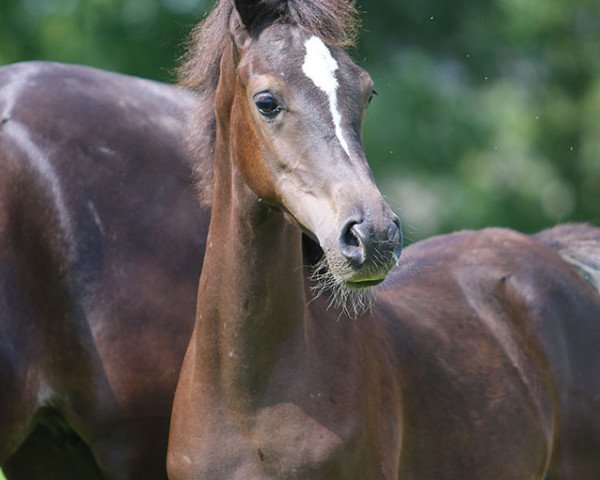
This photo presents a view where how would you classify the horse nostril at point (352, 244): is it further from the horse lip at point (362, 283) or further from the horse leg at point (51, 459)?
the horse leg at point (51, 459)

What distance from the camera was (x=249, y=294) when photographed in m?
4.48

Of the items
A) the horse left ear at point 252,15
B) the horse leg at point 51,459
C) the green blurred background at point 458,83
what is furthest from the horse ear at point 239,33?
the green blurred background at point 458,83

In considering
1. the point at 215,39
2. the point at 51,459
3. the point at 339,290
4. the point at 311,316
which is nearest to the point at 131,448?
the point at 51,459

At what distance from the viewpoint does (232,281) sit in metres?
4.51

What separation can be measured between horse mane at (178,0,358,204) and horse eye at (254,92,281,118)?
253 mm

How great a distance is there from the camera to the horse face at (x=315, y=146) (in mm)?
3922

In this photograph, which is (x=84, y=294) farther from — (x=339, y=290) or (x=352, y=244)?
(x=352, y=244)

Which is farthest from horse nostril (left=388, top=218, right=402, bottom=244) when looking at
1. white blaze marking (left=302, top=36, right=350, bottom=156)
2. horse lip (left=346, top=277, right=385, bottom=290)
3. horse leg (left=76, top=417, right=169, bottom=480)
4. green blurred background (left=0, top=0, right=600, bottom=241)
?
green blurred background (left=0, top=0, right=600, bottom=241)

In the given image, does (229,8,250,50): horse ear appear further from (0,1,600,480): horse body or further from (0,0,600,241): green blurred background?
(0,0,600,241): green blurred background

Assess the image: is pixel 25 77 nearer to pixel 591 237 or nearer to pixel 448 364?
pixel 448 364

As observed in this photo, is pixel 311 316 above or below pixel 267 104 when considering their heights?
below

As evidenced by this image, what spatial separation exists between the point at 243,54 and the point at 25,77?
1.61m

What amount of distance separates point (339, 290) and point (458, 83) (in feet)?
38.9

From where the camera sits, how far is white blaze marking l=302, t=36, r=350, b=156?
4125 millimetres
